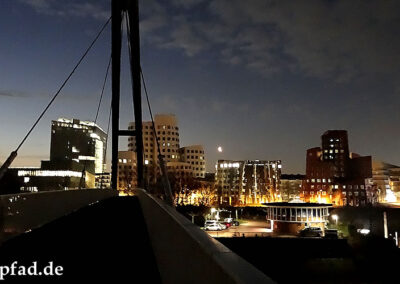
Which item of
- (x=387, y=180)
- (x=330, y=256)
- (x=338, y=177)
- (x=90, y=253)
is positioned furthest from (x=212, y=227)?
(x=387, y=180)

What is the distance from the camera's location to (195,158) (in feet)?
458

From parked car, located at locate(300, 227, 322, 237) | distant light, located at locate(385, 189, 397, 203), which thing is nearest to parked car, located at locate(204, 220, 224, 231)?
parked car, located at locate(300, 227, 322, 237)

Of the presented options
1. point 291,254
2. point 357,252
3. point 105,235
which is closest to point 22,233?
point 105,235

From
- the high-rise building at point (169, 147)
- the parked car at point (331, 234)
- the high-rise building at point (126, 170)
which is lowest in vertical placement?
the parked car at point (331, 234)

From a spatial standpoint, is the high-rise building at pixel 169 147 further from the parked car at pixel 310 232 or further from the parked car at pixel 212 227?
the parked car at pixel 310 232

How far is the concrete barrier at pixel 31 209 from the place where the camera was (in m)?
7.69

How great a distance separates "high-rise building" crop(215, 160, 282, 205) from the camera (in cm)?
11581

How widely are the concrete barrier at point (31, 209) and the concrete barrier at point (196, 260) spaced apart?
149 inches

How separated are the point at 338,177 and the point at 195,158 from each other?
51.1 metres

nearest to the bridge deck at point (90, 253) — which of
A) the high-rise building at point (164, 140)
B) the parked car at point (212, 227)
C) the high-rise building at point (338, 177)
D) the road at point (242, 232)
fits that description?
the road at point (242, 232)

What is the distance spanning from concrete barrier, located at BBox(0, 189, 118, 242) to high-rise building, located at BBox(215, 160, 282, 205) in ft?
331

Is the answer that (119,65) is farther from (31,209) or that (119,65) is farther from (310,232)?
(310,232)

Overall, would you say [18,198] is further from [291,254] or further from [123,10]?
[291,254]

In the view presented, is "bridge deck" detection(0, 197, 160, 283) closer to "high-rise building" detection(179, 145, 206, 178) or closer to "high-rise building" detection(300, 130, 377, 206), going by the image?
"high-rise building" detection(300, 130, 377, 206)
